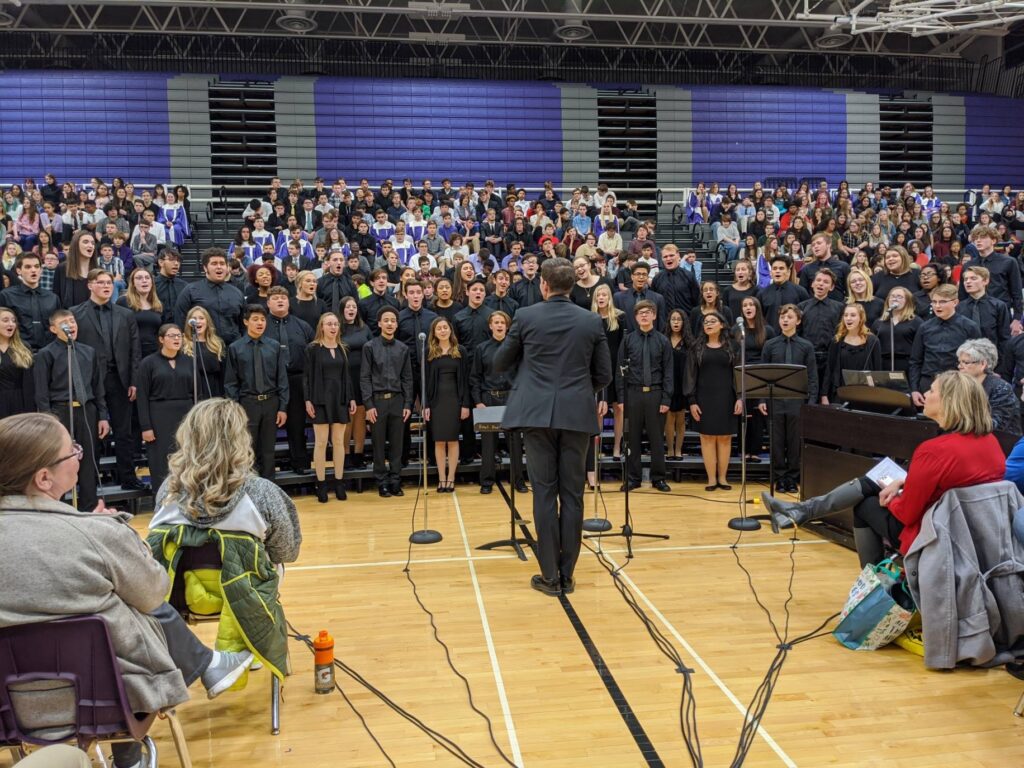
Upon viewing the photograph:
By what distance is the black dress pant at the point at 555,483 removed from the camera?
4.39 metres

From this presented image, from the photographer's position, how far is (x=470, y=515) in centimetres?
637

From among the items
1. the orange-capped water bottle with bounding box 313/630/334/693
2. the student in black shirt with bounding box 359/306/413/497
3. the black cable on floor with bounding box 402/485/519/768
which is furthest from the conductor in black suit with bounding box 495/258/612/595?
the student in black shirt with bounding box 359/306/413/497

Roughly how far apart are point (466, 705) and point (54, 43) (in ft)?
68.3

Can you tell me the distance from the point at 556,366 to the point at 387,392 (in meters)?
2.94

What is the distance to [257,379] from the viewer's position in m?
6.57

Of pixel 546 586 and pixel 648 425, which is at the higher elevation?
pixel 648 425

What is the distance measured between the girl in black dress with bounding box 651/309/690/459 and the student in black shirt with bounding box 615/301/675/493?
7.6 inches

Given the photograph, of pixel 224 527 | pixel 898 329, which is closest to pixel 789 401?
pixel 898 329

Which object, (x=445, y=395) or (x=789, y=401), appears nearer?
(x=789, y=401)

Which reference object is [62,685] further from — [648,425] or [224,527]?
[648,425]

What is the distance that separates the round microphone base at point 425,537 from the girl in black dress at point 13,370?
2936 millimetres

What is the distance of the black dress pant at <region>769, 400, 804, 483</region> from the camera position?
686 centimetres

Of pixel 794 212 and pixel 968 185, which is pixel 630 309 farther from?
pixel 968 185

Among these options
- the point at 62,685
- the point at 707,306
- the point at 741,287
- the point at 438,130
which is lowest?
the point at 62,685
